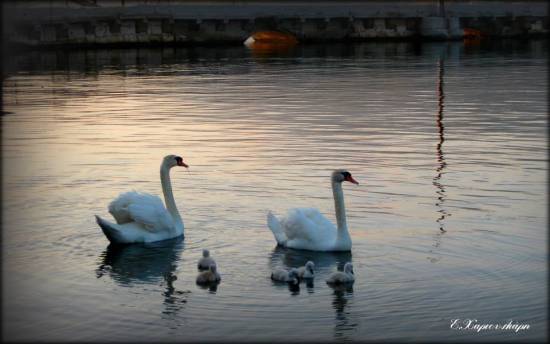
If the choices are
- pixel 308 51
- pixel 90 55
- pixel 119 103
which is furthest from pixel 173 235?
pixel 308 51

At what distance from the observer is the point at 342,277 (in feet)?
42.0

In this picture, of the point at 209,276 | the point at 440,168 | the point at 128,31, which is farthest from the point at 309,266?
the point at 128,31

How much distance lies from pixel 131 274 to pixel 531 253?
4912 mm

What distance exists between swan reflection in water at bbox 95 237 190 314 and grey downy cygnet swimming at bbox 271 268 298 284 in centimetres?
102

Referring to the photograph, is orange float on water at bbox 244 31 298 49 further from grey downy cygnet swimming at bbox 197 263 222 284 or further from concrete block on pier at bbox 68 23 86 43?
grey downy cygnet swimming at bbox 197 263 222 284

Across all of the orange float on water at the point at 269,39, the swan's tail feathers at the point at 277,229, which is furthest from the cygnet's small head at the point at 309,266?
the orange float on water at the point at 269,39

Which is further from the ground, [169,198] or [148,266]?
[169,198]

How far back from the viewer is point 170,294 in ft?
41.5

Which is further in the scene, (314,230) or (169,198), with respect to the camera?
(169,198)

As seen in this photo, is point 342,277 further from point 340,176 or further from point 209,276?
point 340,176

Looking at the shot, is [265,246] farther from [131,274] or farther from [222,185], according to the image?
[222,185]

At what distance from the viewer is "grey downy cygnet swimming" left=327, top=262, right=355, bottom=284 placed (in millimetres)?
12797

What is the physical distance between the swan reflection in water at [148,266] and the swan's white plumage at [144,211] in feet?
0.85

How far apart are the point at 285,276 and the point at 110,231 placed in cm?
304
